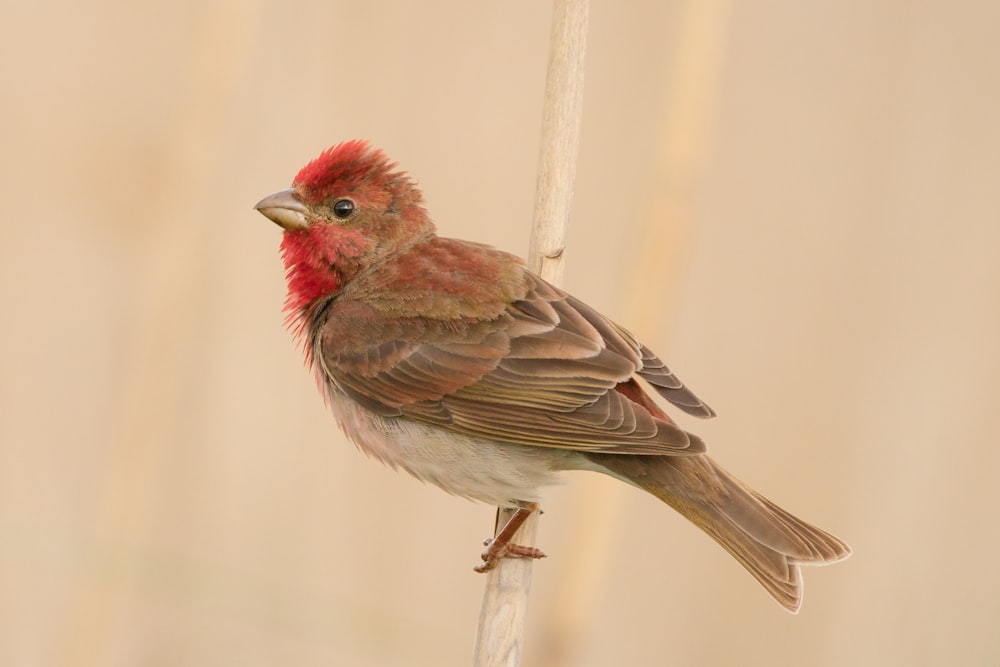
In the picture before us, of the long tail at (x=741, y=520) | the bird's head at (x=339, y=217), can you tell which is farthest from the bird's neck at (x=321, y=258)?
the long tail at (x=741, y=520)

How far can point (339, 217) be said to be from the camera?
4238 mm

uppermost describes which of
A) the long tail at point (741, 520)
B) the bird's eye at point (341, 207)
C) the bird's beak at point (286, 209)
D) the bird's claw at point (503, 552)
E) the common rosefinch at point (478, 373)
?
the bird's eye at point (341, 207)

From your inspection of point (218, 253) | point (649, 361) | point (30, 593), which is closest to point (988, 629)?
point (649, 361)

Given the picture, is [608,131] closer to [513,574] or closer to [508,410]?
[508,410]

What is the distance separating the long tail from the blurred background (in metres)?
1.14

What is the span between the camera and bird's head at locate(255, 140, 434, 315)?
416 cm

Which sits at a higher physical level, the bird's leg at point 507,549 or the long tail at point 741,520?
the long tail at point 741,520

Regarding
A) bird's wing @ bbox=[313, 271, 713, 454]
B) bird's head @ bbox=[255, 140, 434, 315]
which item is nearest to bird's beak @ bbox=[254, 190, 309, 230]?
bird's head @ bbox=[255, 140, 434, 315]

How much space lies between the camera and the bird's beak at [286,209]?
413cm

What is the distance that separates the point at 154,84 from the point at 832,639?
374 centimetres

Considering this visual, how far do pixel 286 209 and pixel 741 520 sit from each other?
5.84 feet

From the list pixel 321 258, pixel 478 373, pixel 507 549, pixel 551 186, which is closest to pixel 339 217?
pixel 321 258

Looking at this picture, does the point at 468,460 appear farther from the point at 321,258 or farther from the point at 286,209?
the point at 286,209

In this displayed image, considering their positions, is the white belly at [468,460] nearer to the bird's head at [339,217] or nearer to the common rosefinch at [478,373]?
the common rosefinch at [478,373]
